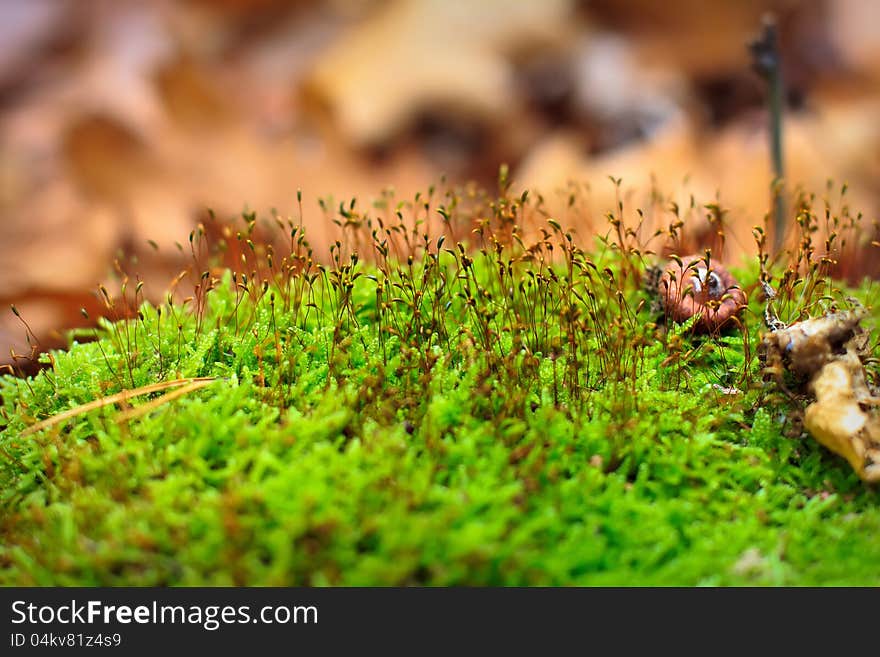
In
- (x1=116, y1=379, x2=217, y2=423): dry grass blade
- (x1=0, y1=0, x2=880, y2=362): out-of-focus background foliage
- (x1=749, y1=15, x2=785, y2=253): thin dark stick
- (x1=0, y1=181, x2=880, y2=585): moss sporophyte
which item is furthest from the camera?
(x1=0, y1=0, x2=880, y2=362): out-of-focus background foliage

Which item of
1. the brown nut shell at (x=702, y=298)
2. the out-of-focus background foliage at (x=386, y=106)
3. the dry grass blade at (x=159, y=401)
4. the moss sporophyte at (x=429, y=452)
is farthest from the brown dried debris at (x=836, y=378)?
the out-of-focus background foliage at (x=386, y=106)

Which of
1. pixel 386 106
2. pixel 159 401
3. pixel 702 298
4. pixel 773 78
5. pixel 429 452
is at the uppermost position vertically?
pixel 386 106

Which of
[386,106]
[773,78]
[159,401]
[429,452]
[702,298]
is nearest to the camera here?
[429,452]

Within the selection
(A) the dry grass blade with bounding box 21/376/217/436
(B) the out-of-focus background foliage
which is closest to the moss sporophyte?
(A) the dry grass blade with bounding box 21/376/217/436

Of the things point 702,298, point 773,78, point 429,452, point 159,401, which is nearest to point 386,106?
point 773,78

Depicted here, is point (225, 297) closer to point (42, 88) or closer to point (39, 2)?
point (42, 88)

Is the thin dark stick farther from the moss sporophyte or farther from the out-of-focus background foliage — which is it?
the moss sporophyte

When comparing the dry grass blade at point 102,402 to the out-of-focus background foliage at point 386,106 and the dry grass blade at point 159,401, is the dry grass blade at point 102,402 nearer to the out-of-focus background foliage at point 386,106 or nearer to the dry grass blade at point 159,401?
Result: the dry grass blade at point 159,401

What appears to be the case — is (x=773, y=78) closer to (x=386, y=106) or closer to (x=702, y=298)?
(x=702, y=298)
